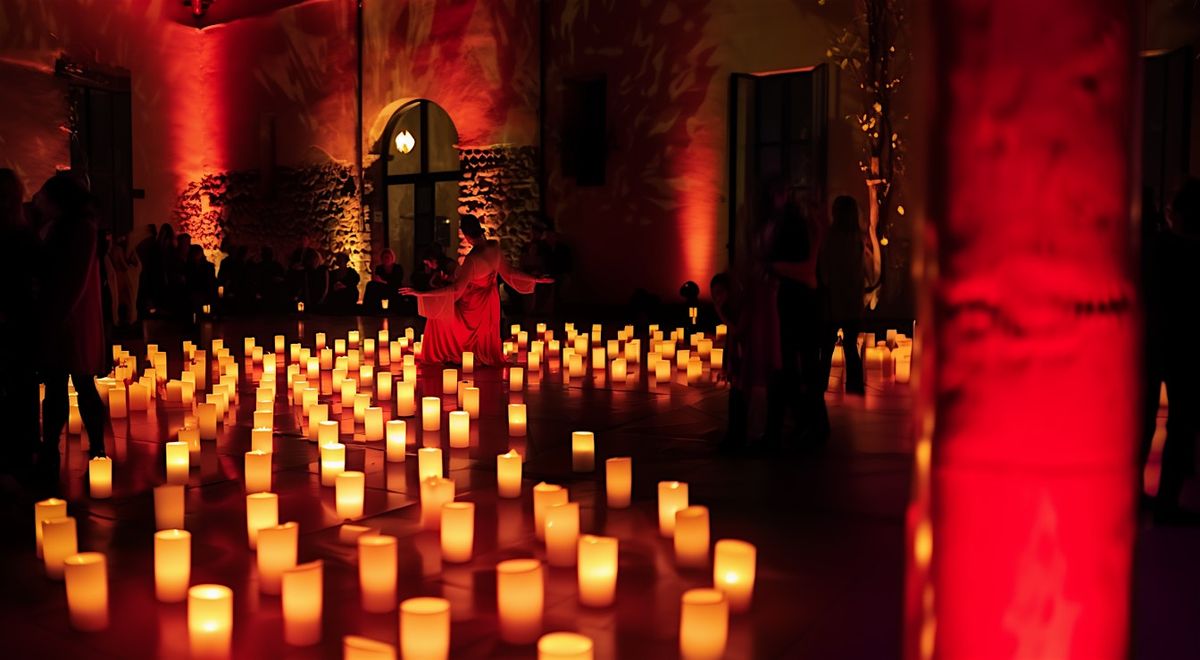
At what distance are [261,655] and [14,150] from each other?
14.4 meters

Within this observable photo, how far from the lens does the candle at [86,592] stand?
8.35ft

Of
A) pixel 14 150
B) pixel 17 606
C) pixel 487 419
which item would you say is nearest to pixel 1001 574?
pixel 17 606

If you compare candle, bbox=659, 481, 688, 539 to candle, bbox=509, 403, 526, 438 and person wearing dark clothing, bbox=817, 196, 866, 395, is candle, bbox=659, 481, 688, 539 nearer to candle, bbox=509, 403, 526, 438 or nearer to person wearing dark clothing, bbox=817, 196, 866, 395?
candle, bbox=509, 403, 526, 438

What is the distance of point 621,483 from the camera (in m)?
3.76

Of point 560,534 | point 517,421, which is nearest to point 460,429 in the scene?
point 517,421

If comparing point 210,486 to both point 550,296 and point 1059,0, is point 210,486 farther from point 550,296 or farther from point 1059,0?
point 550,296

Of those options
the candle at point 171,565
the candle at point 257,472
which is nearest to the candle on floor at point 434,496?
the candle at point 257,472

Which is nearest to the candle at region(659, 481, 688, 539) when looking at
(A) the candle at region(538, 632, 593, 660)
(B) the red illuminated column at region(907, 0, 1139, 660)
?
(A) the candle at region(538, 632, 593, 660)

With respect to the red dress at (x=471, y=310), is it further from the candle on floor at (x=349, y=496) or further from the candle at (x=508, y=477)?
the candle on floor at (x=349, y=496)

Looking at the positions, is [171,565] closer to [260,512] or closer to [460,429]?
[260,512]

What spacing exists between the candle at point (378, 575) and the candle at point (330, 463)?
1.51 meters

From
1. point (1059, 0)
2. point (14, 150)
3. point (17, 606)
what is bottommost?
point (17, 606)

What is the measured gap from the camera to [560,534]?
10.1 ft

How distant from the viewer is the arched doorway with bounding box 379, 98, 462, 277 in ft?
54.6
